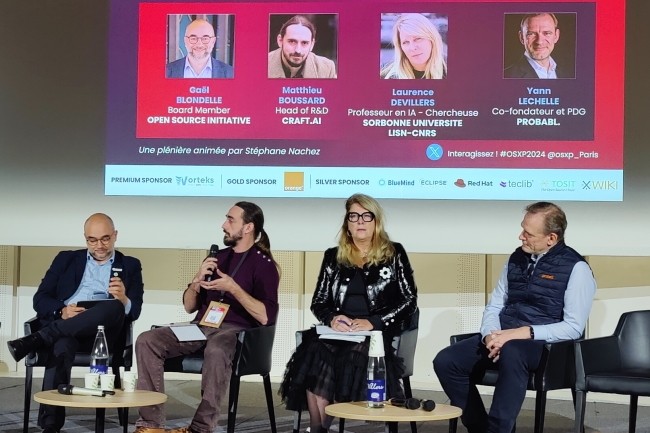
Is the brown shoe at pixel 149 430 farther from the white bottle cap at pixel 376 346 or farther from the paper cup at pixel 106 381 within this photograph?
the white bottle cap at pixel 376 346

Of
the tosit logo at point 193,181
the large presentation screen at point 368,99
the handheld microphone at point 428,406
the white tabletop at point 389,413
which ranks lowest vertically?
the white tabletop at point 389,413

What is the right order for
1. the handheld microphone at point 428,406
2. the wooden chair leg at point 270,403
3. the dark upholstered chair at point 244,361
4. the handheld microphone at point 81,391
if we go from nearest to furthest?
the handheld microphone at point 428,406, the handheld microphone at point 81,391, the dark upholstered chair at point 244,361, the wooden chair leg at point 270,403

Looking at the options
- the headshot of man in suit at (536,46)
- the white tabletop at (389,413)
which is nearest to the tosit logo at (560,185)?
the headshot of man in suit at (536,46)

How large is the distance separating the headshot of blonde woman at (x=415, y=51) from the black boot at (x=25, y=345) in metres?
2.52

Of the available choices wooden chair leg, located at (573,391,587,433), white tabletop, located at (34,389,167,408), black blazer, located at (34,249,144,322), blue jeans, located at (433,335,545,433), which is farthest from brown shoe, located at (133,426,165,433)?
wooden chair leg, located at (573,391,587,433)

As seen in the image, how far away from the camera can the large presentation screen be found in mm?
5969

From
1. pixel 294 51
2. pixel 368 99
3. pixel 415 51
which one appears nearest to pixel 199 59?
pixel 294 51

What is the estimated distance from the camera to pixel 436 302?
7.03 meters

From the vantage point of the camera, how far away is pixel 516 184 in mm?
5996

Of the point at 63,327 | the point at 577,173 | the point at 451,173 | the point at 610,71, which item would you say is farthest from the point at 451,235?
the point at 63,327

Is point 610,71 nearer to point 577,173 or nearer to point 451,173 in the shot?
point 577,173

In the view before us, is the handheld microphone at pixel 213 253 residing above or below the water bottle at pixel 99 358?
above

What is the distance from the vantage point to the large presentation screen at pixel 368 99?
5969 millimetres

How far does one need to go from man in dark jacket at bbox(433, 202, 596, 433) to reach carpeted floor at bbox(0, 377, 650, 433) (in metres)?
0.82
